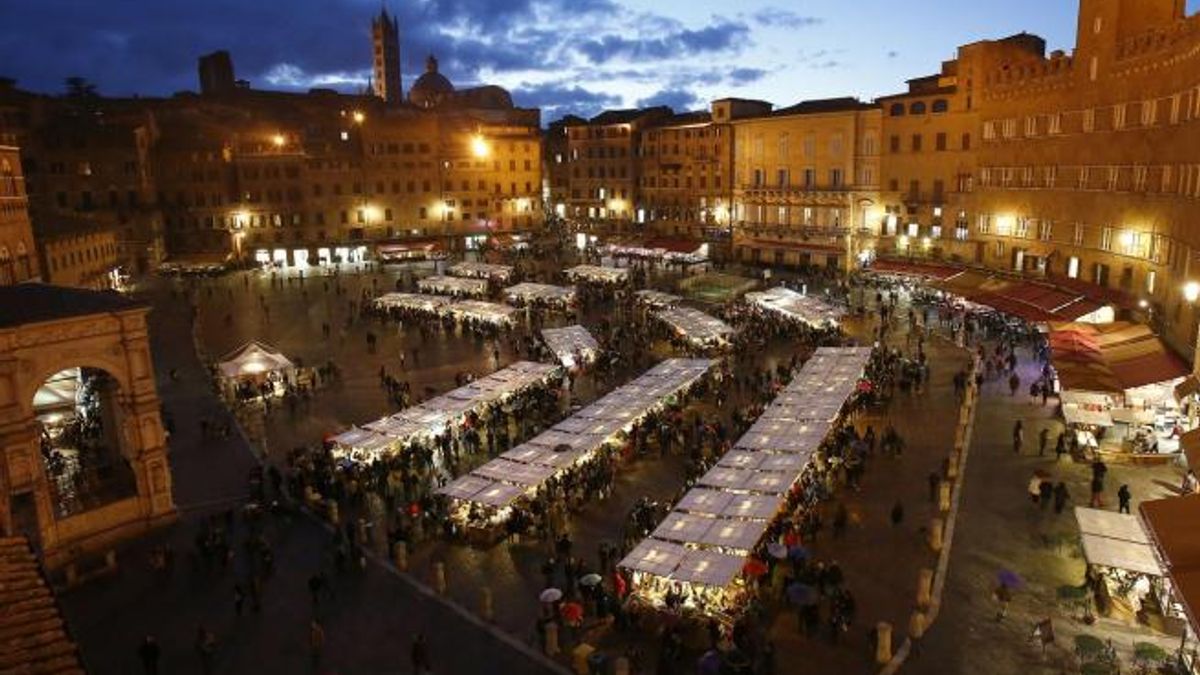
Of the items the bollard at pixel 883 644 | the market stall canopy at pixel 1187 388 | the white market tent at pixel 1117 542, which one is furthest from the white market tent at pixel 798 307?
the bollard at pixel 883 644

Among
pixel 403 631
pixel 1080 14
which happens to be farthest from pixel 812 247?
pixel 403 631

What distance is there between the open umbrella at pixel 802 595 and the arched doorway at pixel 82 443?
58.6 feet

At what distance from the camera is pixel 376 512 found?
24.2m

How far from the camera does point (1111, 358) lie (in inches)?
1137

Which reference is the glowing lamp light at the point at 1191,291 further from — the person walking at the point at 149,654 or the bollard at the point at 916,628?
the person walking at the point at 149,654

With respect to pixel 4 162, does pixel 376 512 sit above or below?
below

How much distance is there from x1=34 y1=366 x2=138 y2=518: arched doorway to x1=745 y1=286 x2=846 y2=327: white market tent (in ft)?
101

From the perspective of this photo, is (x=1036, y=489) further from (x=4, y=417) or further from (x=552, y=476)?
(x=4, y=417)

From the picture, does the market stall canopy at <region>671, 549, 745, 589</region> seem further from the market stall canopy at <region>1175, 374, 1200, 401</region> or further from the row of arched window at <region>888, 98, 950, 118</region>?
the row of arched window at <region>888, 98, 950, 118</region>

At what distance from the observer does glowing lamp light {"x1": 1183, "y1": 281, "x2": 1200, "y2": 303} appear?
27234 mm

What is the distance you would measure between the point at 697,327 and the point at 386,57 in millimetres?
121625

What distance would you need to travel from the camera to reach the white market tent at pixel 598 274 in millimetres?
59547

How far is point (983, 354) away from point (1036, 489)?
15761 millimetres

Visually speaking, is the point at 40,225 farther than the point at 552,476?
Yes
